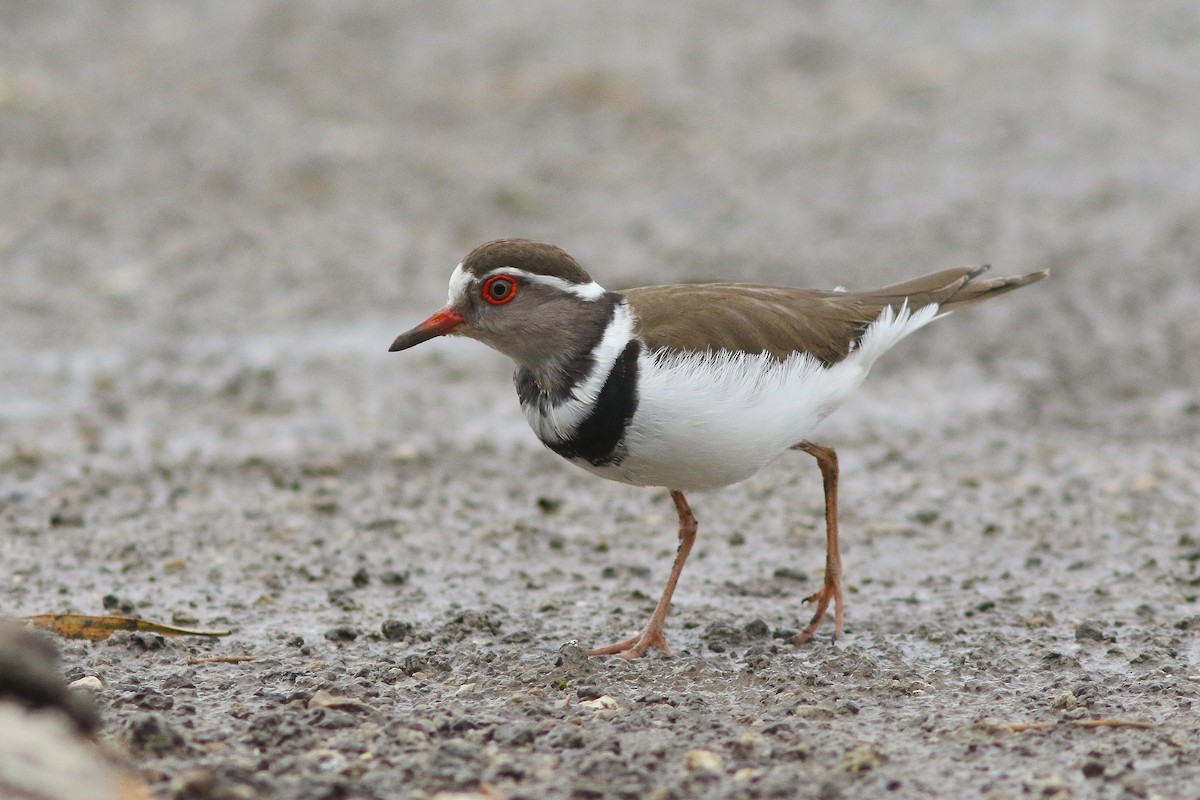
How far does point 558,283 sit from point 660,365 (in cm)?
59

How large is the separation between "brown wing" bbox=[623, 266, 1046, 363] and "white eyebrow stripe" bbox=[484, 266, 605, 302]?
0.19 metres

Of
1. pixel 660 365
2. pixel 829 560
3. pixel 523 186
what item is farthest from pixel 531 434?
pixel 523 186

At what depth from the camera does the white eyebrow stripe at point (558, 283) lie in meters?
5.87

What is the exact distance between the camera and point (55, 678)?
12.9ft

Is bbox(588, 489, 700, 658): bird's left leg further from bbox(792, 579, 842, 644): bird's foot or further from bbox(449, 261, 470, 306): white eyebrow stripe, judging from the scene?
bbox(449, 261, 470, 306): white eyebrow stripe

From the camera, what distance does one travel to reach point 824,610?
623 centimetres

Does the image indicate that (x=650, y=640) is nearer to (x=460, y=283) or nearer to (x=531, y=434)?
(x=460, y=283)

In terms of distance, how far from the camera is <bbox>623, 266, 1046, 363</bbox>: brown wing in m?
5.79

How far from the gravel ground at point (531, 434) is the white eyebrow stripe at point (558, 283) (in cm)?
145

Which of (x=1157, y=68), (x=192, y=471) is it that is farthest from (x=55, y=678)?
(x=1157, y=68)

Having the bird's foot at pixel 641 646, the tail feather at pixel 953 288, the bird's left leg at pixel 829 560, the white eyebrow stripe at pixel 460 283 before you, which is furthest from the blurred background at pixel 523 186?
the bird's foot at pixel 641 646

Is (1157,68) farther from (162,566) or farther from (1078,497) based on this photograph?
(162,566)

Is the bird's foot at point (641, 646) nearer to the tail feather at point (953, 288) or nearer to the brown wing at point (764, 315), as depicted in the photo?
the brown wing at point (764, 315)

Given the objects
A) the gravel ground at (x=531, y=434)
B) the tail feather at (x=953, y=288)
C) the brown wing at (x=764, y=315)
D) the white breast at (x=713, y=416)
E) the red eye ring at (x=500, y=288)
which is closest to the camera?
the gravel ground at (x=531, y=434)
